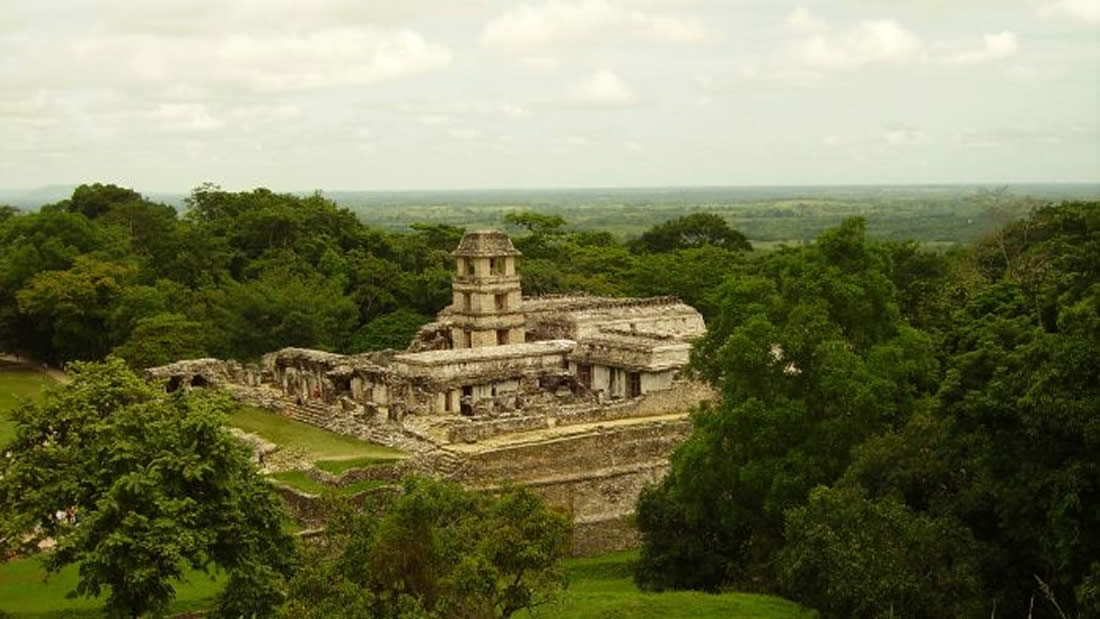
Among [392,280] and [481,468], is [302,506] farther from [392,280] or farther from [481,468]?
[392,280]

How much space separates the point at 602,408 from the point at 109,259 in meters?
27.0

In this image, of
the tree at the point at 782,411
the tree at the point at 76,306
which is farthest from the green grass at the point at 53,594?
the tree at the point at 76,306

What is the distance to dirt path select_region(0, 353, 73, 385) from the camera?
46106 millimetres

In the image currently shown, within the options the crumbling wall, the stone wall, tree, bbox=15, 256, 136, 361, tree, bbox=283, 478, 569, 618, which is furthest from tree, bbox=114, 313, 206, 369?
tree, bbox=283, 478, 569, 618

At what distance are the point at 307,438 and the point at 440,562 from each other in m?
18.5

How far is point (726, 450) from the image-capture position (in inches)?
906

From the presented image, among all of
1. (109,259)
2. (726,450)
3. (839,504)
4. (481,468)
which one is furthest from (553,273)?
(839,504)

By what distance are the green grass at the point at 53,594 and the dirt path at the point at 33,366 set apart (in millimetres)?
22310

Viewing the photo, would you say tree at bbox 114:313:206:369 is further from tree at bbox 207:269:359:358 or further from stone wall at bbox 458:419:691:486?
stone wall at bbox 458:419:691:486

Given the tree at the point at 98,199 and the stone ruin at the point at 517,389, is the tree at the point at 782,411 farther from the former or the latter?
the tree at the point at 98,199

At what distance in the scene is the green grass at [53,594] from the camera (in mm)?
21500

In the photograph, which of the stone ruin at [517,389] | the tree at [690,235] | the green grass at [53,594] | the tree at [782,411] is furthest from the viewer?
the tree at [690,235]

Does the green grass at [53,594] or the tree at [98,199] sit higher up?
the tree at [98,199]

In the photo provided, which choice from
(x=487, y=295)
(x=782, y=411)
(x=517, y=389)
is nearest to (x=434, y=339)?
(x=487, y=295)
